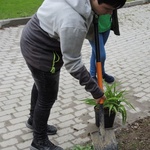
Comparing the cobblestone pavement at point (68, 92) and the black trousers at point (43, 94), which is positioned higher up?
the black trousers at point (43, 94)

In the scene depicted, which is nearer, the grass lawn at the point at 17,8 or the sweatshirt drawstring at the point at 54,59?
the sweatshirt drawstring at the point at 54,59

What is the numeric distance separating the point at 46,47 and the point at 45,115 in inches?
27.1

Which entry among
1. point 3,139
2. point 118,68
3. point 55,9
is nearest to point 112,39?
point 118,68

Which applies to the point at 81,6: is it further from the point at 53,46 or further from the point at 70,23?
the point at 53,46

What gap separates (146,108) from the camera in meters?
4.23

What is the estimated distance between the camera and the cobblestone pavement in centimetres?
356

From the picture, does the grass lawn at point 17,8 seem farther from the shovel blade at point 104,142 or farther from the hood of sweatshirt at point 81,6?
the hood of sweatshirt at point 81,6

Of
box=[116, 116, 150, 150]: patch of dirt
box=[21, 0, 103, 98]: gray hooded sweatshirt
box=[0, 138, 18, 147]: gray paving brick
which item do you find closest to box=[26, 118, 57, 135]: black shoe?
box=[0, 138, 18, 147]: gray paving brick

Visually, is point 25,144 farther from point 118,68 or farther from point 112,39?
point 112,39

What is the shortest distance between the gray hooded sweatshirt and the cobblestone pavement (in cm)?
102

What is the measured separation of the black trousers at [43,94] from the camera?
2.86 m

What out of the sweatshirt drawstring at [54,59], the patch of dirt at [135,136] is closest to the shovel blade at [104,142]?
the patch of dirt at [135,136]

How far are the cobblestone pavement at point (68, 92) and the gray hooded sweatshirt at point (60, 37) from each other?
1019mm

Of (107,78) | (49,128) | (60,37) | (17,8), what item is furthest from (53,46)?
(17,8)
